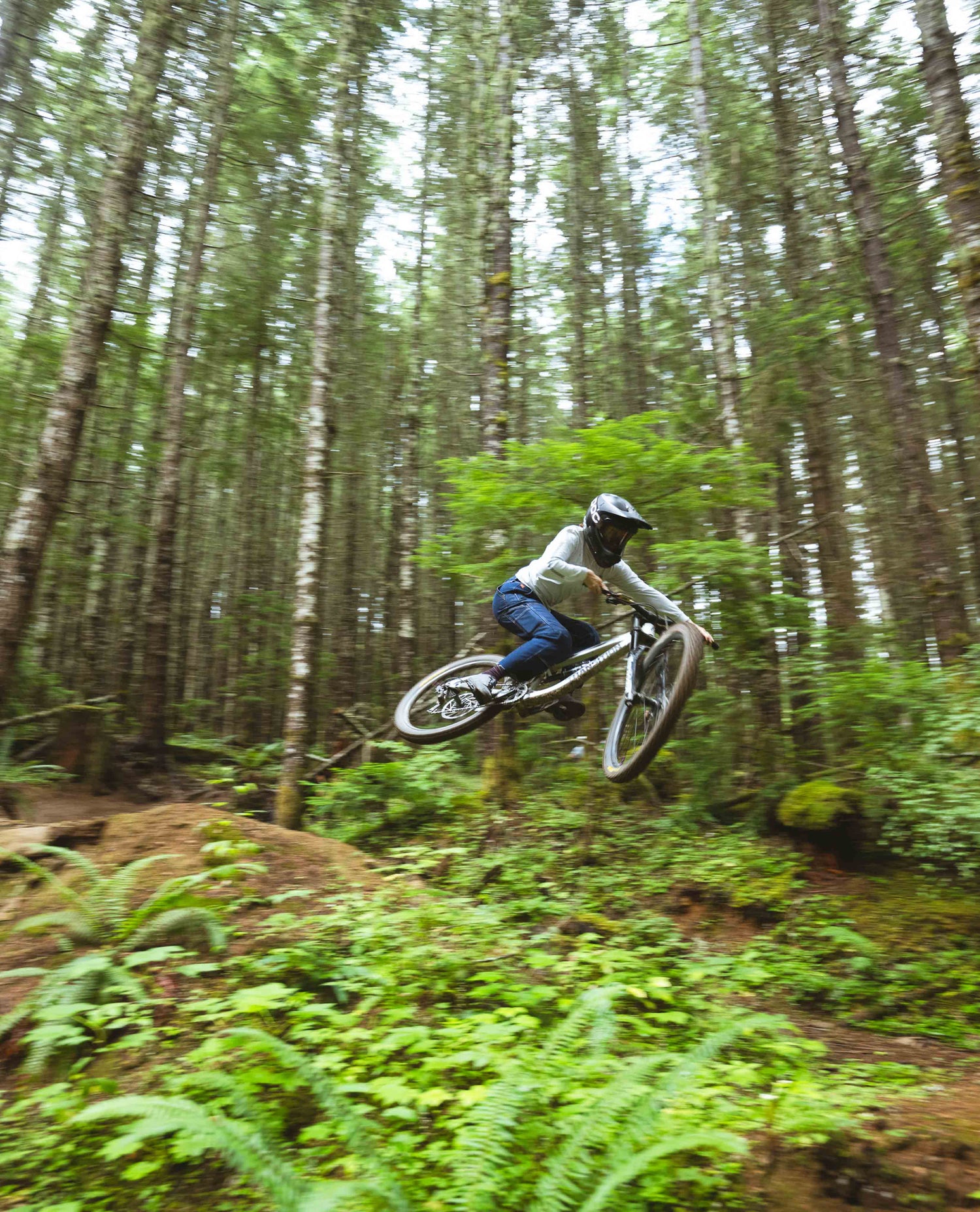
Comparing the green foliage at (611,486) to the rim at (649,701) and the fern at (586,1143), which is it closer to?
the rim at (649,701)

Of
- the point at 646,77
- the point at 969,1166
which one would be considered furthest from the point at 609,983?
the point at 646,77

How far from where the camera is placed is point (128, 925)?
4086 millimetres

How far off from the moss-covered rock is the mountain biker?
283cm

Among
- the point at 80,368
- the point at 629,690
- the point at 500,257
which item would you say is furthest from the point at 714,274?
the point at 80,368

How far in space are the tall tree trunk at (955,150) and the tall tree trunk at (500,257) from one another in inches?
174

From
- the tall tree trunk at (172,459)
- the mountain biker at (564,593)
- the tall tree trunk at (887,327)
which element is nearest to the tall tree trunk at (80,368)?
the tall tree trunk at (172,459)

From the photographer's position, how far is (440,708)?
23.2ft

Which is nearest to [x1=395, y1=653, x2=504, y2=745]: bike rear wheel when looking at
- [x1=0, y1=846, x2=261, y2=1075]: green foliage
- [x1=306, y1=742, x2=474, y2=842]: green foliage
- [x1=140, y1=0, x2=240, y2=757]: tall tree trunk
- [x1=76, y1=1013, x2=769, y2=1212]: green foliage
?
[x1=306, y1=742, x2=474, y2=842]: green foliage

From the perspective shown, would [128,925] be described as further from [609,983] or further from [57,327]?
[57,327]

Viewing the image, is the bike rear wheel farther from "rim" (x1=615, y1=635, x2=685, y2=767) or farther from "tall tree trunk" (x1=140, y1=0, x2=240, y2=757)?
"tall tree trunk" (x1=140, y1=0, x2=240, y2=757)

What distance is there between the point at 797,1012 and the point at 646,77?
1857 centimetres

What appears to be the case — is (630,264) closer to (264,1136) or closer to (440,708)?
(440,708)

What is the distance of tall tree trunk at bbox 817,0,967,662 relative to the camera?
9.08m

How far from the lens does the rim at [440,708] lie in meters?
6.78
